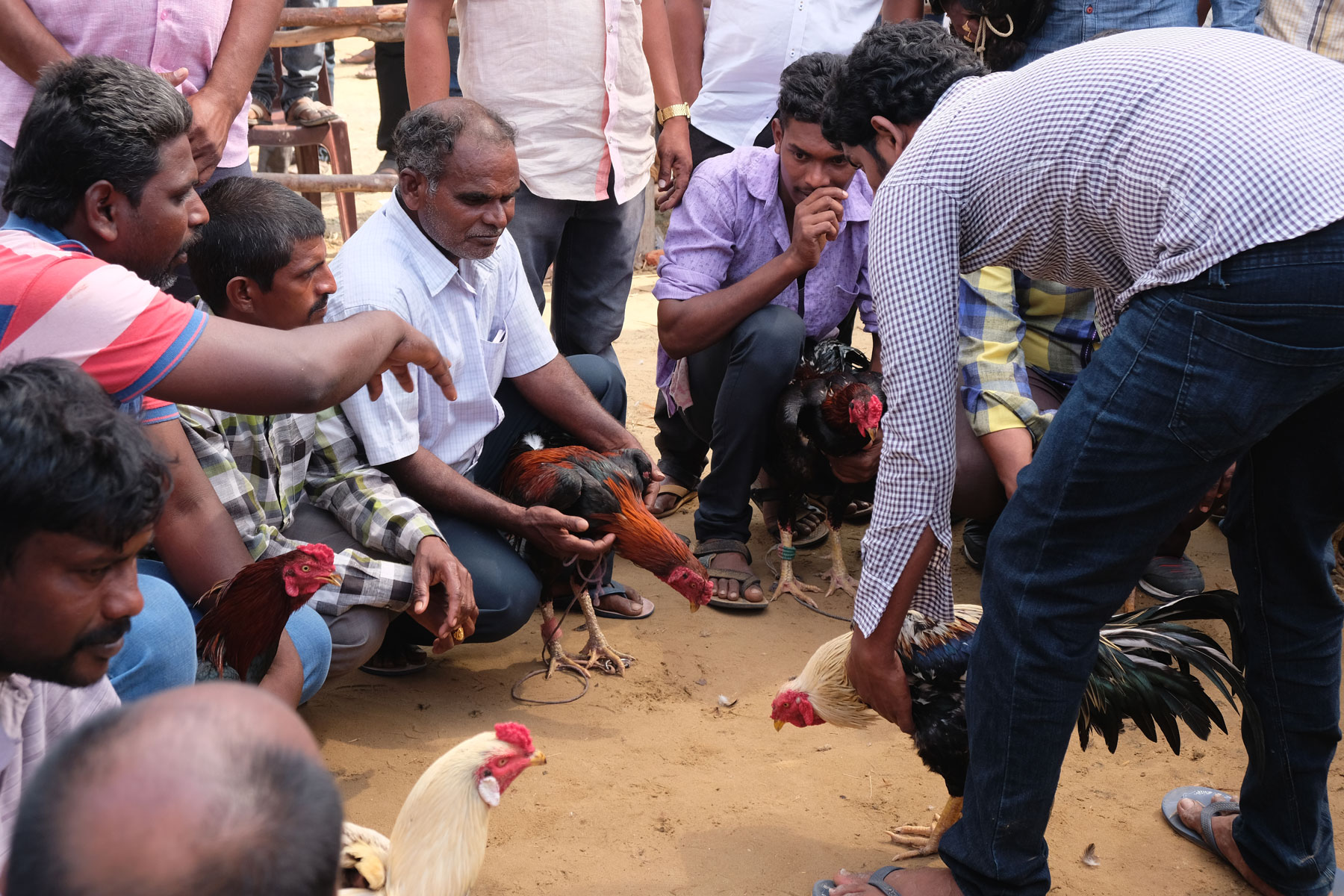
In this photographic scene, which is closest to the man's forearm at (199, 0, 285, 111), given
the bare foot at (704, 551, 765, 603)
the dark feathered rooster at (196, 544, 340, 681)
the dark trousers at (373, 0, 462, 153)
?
the dark feathered rooster at (196, 544, 340, 681)

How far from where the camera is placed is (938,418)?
87.5 inches

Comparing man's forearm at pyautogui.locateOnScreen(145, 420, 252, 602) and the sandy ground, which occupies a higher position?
man's forearm at pyautogui.locateOnScreen(145, 420, 252, 602)

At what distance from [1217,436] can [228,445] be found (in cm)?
247

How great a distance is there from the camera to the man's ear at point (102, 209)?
225 cm

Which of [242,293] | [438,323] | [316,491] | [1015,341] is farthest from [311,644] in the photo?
[1015,341]

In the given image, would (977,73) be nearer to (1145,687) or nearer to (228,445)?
(1145,687)

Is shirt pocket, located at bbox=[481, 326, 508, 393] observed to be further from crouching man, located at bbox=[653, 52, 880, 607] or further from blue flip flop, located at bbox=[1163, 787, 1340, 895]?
blue flip flop, located at bbox=[1163, 787, 1340, 895]

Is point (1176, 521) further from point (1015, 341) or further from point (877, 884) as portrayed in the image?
point (1015, 341)

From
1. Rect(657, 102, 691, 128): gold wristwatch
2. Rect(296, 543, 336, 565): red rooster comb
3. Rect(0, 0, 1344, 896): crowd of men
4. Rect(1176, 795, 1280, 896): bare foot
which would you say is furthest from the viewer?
Rect(657, 102, 691, 128): gold wristwatch

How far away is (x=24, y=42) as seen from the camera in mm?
3014

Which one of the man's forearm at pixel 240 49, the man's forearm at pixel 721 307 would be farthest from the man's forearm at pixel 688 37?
the man's forearm at pixel 240 49

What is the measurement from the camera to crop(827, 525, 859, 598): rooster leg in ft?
14.6

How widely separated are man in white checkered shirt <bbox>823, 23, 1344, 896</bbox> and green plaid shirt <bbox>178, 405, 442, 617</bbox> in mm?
1436

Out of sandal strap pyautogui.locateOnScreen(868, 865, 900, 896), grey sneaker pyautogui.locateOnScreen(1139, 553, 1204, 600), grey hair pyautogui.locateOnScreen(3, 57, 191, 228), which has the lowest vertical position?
grey sneaker pyautogui.locateOnScreen(1139, 553, 1204, 600)
